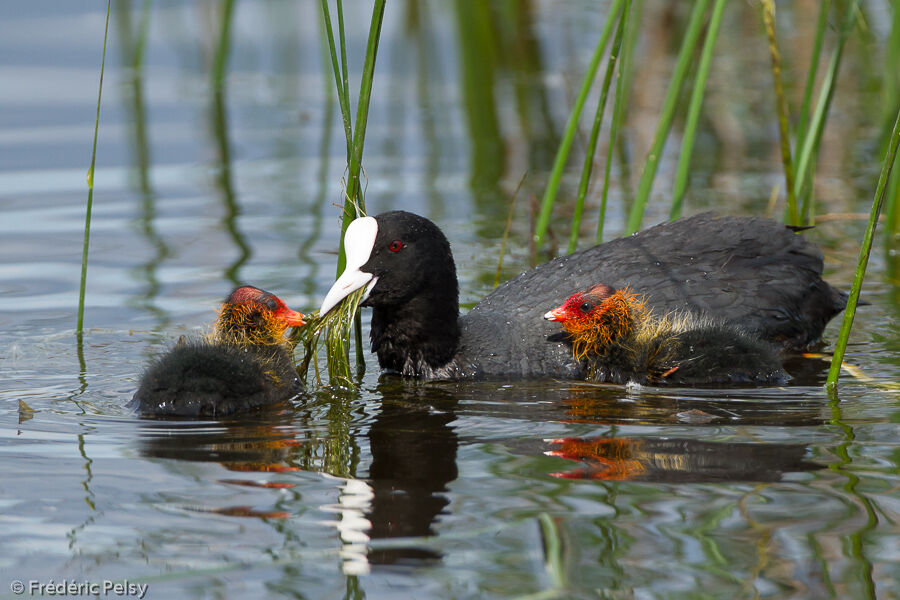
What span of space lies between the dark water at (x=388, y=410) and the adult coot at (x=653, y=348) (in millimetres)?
165

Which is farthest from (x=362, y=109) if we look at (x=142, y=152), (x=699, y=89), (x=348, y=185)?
(x=142, y=152)

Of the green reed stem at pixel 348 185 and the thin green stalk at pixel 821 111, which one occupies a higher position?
the thin green stalk at pixel 821 111

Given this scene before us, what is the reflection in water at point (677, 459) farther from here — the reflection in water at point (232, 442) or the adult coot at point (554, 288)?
the adult coot at point (554, 288)

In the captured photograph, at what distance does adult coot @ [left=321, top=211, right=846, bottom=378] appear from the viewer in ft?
17.3

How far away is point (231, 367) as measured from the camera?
4.71 meters

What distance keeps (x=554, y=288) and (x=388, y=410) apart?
1.18 meters

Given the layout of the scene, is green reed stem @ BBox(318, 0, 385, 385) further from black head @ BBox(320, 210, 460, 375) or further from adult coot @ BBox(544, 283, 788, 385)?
adult coot @ BBox(544, 283, 788, 385)

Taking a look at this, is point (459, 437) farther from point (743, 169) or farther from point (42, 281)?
point (743, 169)

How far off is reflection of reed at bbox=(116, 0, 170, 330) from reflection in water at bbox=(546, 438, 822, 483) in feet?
8.58

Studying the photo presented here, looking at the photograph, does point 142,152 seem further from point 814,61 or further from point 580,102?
point 814,61

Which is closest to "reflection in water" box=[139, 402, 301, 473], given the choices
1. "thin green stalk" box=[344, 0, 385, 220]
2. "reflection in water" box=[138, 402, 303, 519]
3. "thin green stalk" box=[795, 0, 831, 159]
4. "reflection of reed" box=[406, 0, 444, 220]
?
"reflection in water" box=[138, 402, 303, 519]

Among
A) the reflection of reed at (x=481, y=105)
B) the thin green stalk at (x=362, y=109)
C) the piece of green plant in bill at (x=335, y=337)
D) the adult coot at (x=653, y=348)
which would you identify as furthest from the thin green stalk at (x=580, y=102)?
the reflection of reed at (x=481, y=105)

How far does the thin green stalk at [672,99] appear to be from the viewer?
5.11m

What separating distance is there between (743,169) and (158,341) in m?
4.75
